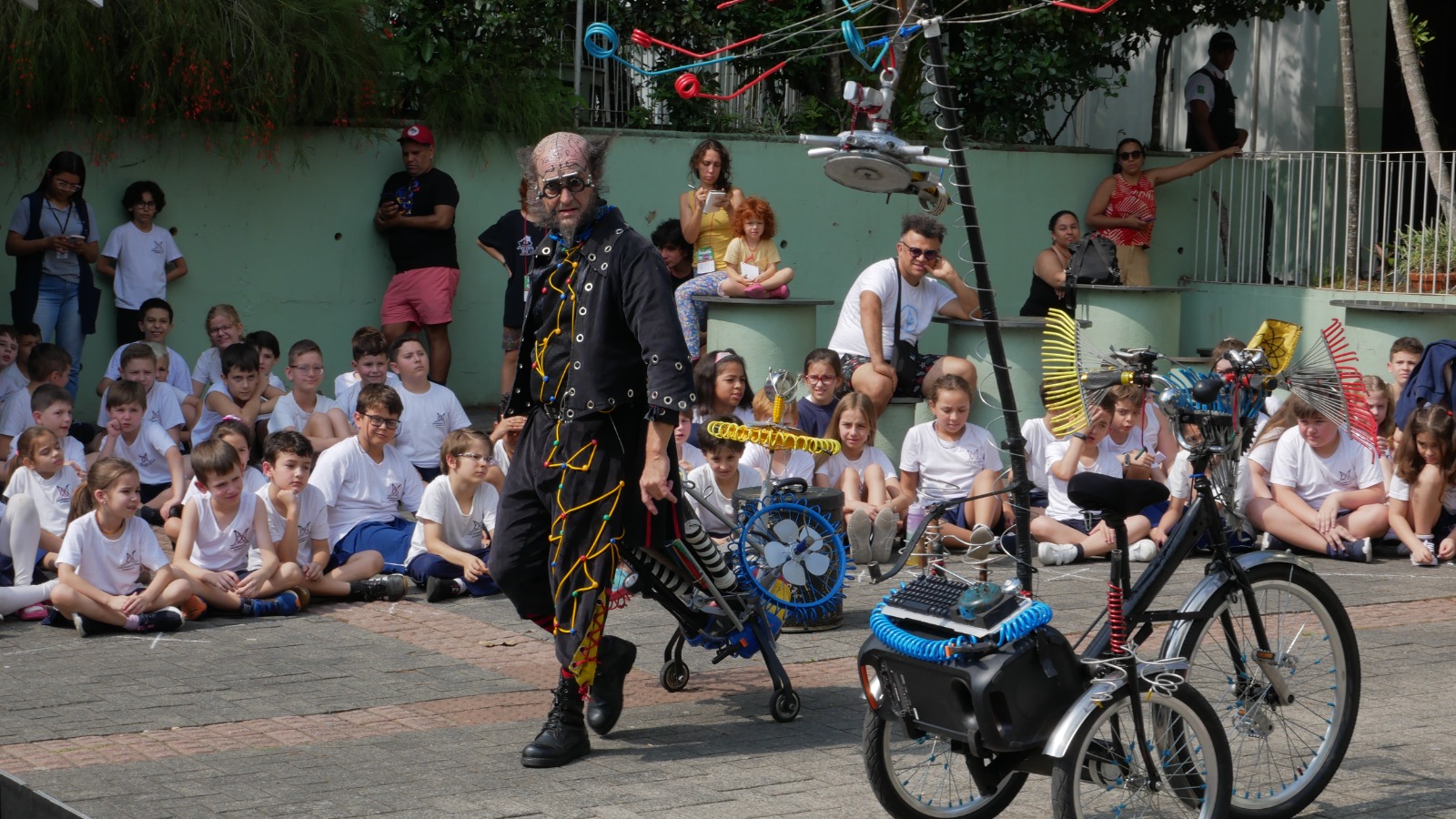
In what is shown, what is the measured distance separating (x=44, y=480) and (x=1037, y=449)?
5.18m

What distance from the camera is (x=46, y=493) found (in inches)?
313

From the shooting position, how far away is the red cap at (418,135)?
12.0m

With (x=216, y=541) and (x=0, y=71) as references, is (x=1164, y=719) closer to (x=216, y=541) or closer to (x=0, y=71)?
(x=216, y=541)

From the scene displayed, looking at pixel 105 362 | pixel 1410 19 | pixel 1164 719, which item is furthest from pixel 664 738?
pixel 1410 19

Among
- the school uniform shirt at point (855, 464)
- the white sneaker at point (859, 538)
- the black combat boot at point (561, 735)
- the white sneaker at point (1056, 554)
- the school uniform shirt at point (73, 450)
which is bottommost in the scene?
the white sneaker at point (1056, 554)

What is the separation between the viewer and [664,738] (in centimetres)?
562

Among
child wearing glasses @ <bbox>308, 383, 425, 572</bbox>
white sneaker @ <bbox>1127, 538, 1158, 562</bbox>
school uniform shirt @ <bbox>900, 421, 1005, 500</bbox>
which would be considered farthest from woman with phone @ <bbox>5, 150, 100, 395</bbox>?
white sneaker @ <bbox>1127, 538, 1158, 562</bbox>

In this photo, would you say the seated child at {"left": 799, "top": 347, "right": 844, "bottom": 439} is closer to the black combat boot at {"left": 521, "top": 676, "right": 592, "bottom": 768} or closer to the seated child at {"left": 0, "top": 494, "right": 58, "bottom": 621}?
the seated child at {"left": 0, "top": 494, "right": 58, "bottom": 621}

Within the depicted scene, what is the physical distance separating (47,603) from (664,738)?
3135 millimetres

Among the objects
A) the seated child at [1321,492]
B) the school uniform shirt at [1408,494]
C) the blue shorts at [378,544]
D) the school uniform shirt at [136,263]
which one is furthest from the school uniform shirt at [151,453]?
the school uniform shirt at [1408,494]

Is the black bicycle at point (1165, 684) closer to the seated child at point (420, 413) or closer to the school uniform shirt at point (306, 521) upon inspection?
the school uniform shirt at point (306, 521)

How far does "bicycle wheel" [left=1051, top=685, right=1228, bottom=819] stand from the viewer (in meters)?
4.17

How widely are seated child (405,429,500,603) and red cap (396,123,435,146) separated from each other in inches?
169

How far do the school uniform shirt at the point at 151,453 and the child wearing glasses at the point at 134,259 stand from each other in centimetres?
207
